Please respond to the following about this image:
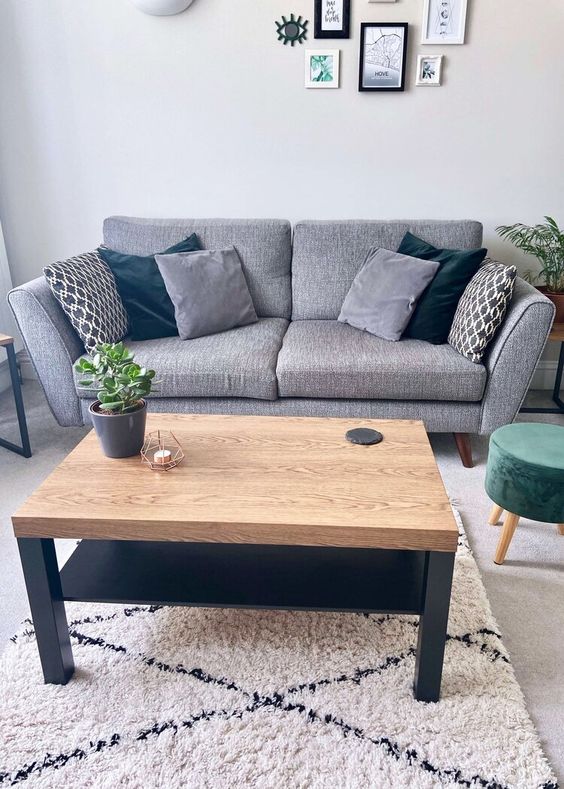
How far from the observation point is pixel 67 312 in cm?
240

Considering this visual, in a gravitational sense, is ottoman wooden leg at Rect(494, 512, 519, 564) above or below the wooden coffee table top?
below

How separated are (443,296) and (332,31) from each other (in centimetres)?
135

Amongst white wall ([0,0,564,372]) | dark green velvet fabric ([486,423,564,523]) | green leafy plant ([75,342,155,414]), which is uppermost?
white wall ([0,0,564,372])

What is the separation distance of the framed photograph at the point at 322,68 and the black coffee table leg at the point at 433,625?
2.37 m

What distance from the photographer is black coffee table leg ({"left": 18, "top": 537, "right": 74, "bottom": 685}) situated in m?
1.35

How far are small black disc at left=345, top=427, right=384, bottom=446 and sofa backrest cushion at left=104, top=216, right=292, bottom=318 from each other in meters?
1.34

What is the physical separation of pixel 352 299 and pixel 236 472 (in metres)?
1.44

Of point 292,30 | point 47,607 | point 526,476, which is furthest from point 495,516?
point 292,30

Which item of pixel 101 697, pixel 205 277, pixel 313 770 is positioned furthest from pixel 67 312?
pixel 313 770

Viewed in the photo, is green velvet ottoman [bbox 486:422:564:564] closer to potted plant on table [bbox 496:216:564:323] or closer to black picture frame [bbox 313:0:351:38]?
potted plant on table [bbox 496:216:564:323]

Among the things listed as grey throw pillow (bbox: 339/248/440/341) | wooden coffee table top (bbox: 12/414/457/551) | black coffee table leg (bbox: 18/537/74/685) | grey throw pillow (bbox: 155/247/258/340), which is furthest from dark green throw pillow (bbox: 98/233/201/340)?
black coffee table leg (bbox: 18/537/74/685)

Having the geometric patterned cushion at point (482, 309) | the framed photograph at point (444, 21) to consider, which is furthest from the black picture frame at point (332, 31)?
the geometric patterned cushion at point (482, 309)

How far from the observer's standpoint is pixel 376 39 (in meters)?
2.79

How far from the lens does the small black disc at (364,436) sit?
1.64 m
